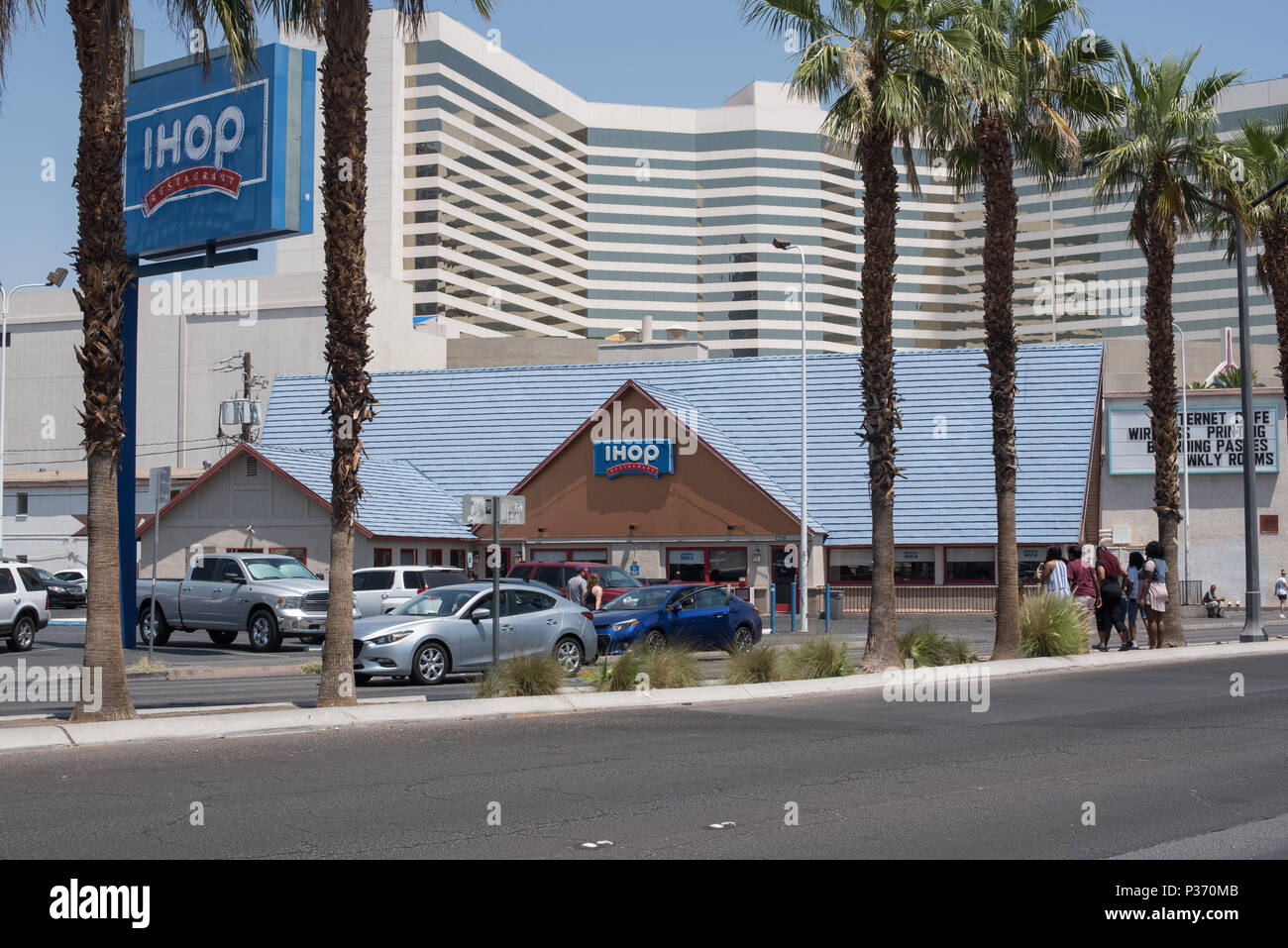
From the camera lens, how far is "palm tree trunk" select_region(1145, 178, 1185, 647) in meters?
25.5

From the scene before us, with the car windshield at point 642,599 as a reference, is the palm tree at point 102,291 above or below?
above

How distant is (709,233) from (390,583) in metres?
130

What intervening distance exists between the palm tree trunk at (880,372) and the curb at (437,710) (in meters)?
1.04

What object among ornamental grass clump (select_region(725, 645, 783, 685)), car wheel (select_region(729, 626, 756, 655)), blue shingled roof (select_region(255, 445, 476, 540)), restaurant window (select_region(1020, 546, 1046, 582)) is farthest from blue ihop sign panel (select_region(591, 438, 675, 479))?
ornamental grass clump (select_region(725, 645, 783, 685))

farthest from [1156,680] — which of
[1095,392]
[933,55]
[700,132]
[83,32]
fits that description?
[700,132]

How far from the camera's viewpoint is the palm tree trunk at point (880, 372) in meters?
20.8

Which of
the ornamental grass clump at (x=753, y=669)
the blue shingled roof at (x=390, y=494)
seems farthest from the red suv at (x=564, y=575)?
the ornamental grass clump at (x=753, y=669)

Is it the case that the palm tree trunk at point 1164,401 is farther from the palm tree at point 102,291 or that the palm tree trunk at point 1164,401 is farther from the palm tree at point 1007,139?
the palm tree at point 102,291

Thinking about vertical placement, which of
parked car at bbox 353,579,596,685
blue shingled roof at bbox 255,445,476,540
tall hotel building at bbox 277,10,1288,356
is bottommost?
parked car at bbox 353,579,596,685

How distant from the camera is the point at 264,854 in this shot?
826cm

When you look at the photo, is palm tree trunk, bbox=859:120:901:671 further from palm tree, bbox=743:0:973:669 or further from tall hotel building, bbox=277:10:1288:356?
tall hotel building, bbox=277:10:1288:356

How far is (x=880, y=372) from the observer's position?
68.8ft

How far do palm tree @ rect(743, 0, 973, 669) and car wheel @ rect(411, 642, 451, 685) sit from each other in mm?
6331
